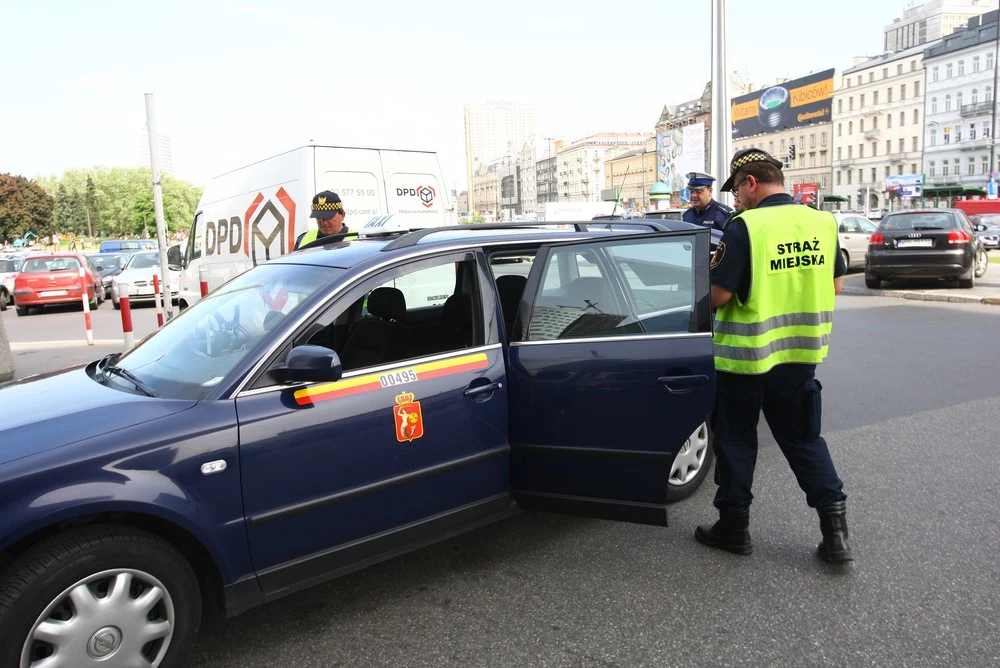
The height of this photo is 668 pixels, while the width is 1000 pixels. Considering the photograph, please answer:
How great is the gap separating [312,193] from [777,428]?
608cm

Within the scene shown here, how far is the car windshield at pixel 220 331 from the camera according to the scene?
115 inches

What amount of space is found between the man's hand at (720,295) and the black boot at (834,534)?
1.06 m

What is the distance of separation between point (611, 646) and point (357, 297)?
171 cm

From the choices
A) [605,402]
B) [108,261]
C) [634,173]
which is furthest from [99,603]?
[634,173]

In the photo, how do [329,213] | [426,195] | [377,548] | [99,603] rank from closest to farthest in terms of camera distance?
[99,603]
[377,548]
[329,213]
[426,195]

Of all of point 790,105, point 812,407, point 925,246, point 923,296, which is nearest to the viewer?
point 812,407

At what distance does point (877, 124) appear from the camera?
92.7 meters

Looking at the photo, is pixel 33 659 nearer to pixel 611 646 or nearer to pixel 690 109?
pixel 611 646

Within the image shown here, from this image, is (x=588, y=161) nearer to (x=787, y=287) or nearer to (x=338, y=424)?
(x=787, y=287)

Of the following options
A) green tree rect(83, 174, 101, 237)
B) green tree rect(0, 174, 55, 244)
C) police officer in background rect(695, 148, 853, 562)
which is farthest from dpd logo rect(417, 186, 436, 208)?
green tree rect(83, 174, 101, 237)

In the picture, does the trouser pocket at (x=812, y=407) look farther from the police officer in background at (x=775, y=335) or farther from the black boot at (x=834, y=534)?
the black boot at (x=834, y=534)

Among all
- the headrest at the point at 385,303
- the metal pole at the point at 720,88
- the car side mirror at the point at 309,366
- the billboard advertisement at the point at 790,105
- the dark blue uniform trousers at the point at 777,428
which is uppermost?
the billboard advertisement at the point at 790,105

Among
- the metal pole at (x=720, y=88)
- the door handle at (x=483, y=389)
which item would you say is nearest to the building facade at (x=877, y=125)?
the metal pole at (x=720, y=88)

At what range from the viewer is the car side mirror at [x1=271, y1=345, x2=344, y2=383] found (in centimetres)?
272
